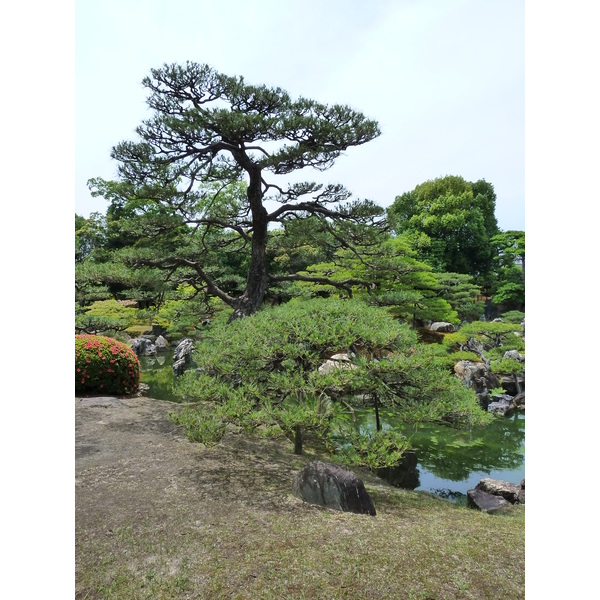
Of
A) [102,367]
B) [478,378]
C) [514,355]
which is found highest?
[102,367]

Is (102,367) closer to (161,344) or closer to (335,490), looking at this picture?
(335,490)

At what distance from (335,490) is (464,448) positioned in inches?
110

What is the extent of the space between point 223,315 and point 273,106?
2.76 meters

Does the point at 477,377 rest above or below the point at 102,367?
below

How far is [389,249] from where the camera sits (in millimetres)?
5969

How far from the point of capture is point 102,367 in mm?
5457

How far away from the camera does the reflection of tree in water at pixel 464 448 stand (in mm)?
4219

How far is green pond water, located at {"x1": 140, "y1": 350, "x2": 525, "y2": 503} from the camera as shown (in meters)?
3.76

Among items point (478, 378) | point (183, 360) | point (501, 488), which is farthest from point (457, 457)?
point (183, 360)

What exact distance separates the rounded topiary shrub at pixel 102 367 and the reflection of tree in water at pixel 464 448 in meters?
3.01
